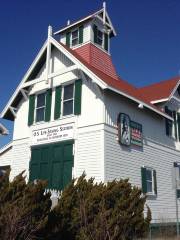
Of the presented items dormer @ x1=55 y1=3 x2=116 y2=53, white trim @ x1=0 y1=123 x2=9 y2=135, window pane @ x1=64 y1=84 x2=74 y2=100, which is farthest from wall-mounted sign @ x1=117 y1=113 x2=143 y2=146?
white trim @ x1=0 y1=123 x2=9 y2=135

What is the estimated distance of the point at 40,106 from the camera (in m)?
19.8

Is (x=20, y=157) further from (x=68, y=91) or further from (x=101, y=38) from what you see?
(x=101, y=38)

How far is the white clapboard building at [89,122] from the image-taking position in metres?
16.8

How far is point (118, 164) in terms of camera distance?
16750 mm

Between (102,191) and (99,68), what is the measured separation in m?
10.5

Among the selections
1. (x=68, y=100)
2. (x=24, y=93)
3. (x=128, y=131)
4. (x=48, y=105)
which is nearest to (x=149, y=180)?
(x=128, y=131)

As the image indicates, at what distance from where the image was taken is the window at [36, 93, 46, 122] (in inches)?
767

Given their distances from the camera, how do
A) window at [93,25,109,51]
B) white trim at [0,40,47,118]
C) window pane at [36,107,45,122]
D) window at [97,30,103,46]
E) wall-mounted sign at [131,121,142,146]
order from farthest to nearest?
window at [97,30,103,46] < window at [93,25,109,51] < white trim at [0,40,47,118] < window pane at [36,107,45,122] < wall-mounted sign at [131,121,142,146]

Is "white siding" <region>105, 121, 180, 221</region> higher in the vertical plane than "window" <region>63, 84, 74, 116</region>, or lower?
lower

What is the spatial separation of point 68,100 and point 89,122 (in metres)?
2.09

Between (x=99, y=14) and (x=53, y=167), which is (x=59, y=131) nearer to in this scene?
(x=53, y=167)

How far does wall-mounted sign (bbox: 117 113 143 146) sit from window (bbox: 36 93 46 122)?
453 cm

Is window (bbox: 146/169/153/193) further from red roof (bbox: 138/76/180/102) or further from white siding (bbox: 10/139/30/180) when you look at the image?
white siding (bbox: 10/139/30/180)

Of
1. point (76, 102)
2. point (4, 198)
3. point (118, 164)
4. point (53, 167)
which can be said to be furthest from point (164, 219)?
point (4, 198)
